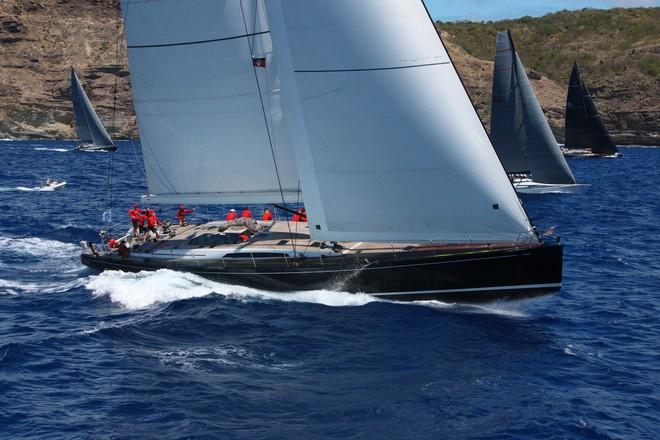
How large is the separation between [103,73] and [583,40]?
285 feet

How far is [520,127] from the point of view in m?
51.0

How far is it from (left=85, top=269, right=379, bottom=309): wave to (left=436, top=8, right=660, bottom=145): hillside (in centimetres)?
10313

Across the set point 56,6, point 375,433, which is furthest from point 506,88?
point 56,6

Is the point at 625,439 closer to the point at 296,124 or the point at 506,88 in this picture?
the point at 296,124

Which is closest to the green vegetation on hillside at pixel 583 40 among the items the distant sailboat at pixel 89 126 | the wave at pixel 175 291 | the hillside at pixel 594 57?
the hillside at pixel 594 57

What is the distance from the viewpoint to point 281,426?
1473cm

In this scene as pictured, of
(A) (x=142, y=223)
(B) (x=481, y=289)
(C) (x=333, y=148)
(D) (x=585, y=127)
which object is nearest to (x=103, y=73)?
(D) (x=585, y=127)

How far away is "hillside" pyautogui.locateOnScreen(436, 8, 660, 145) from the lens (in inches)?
4961

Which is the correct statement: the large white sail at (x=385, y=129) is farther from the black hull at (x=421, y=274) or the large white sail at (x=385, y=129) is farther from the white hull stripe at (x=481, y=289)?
the white hull stripe at (x=481, y=289)

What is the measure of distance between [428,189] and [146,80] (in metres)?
9.84

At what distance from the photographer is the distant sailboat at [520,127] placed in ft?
166

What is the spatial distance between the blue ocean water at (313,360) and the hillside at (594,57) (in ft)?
339

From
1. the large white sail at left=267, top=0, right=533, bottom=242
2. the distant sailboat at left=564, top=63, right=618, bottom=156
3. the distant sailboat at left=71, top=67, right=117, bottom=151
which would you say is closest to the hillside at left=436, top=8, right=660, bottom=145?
the distant sailboat at left=564, top=63, right=618, bottom=156

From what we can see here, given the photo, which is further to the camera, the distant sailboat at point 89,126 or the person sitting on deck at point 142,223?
the distant sailboat at point 89,126
